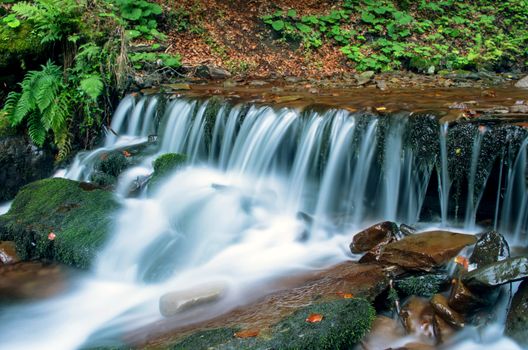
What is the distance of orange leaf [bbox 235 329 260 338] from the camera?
3.33m

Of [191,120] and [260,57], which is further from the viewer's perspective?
[260,57]

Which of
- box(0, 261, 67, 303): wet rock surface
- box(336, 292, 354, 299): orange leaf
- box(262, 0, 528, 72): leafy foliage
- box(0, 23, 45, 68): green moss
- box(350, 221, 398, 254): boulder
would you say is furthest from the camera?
box(262, 0, 528, 72): leafy foliage

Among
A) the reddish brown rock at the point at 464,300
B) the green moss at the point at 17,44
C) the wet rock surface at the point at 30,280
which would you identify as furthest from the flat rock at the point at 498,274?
the green moss at the point at 17,44

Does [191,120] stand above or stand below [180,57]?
below

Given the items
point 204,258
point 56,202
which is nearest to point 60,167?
point 56,202

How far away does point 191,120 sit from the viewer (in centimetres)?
746

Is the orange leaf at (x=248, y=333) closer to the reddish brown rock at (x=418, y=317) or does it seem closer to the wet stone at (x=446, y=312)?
the reddish brown rock at (x=418, y=317)

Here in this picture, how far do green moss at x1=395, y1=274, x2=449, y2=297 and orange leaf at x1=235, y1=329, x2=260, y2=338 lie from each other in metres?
1.39

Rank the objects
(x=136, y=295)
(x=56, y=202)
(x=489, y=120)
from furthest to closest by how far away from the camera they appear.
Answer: (x=56, y=202) → (x=489, y=120) → (x=136, y=295)

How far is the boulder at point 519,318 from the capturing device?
3477 millimetres

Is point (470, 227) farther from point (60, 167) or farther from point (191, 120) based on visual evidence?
point (60, 167)

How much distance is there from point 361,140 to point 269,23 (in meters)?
7.16

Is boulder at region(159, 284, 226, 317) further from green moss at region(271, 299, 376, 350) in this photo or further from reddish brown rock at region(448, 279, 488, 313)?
reddish brown rock at region(448, 279, 488, 313)

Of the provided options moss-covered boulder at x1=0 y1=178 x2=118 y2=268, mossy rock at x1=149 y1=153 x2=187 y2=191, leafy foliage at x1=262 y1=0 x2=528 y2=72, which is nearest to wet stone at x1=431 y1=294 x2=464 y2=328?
moss-covered boulder at x1=0 y1=178 x2=118 y2=268
